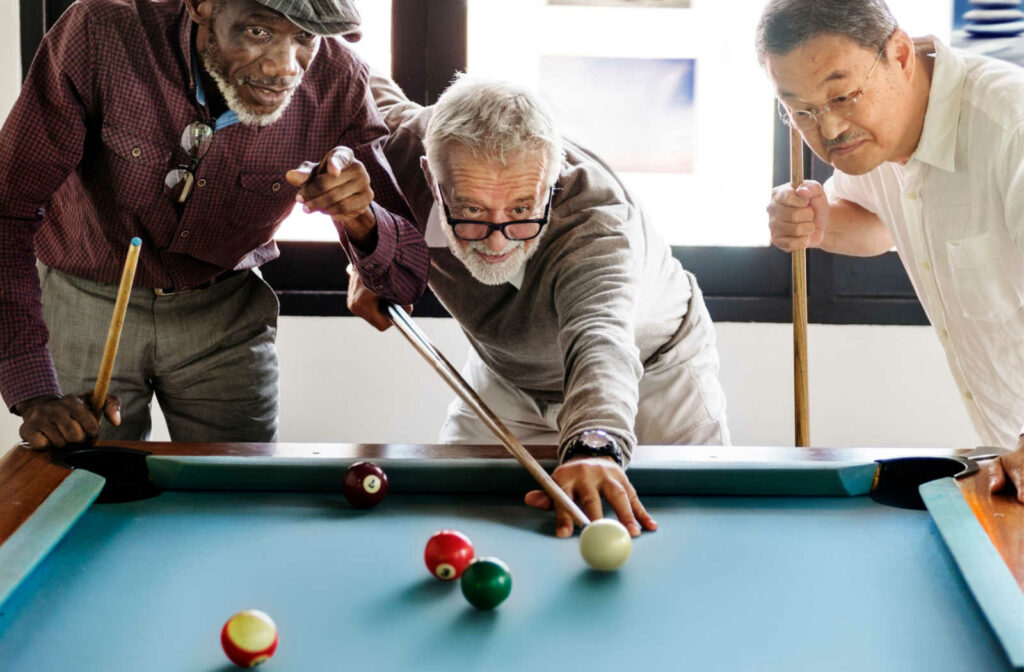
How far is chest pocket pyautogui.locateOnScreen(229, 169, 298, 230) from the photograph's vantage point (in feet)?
7.47

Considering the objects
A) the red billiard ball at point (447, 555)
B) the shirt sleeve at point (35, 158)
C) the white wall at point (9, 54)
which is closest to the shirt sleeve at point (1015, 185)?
the red billiard ball at point (447, 555)

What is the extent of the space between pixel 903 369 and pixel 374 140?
214 centimetres

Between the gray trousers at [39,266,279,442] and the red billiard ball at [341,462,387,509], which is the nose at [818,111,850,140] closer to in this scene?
the red billiard ball at [341,462,387,509]

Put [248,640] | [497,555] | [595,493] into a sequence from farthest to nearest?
[595,493] → [497,555] → [248,640]

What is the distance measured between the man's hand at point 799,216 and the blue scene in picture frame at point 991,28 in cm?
144

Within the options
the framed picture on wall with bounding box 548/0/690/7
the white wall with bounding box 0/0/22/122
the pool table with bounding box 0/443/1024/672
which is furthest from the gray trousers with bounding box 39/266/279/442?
the framed picture on wall with bounding box 548/0/690/7

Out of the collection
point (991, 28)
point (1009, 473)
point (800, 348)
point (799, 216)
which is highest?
point (991, 28)

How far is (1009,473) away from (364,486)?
103cm

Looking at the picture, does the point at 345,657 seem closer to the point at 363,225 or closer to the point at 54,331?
the point at 363,225

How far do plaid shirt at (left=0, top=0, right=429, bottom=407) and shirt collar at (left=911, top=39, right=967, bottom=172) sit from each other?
109 cm

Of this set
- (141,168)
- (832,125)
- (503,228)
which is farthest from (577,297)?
(141,168)

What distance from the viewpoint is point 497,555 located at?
1.50m

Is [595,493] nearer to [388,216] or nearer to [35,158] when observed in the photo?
[388,216]

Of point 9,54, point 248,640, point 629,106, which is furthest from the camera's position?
point 629,106
